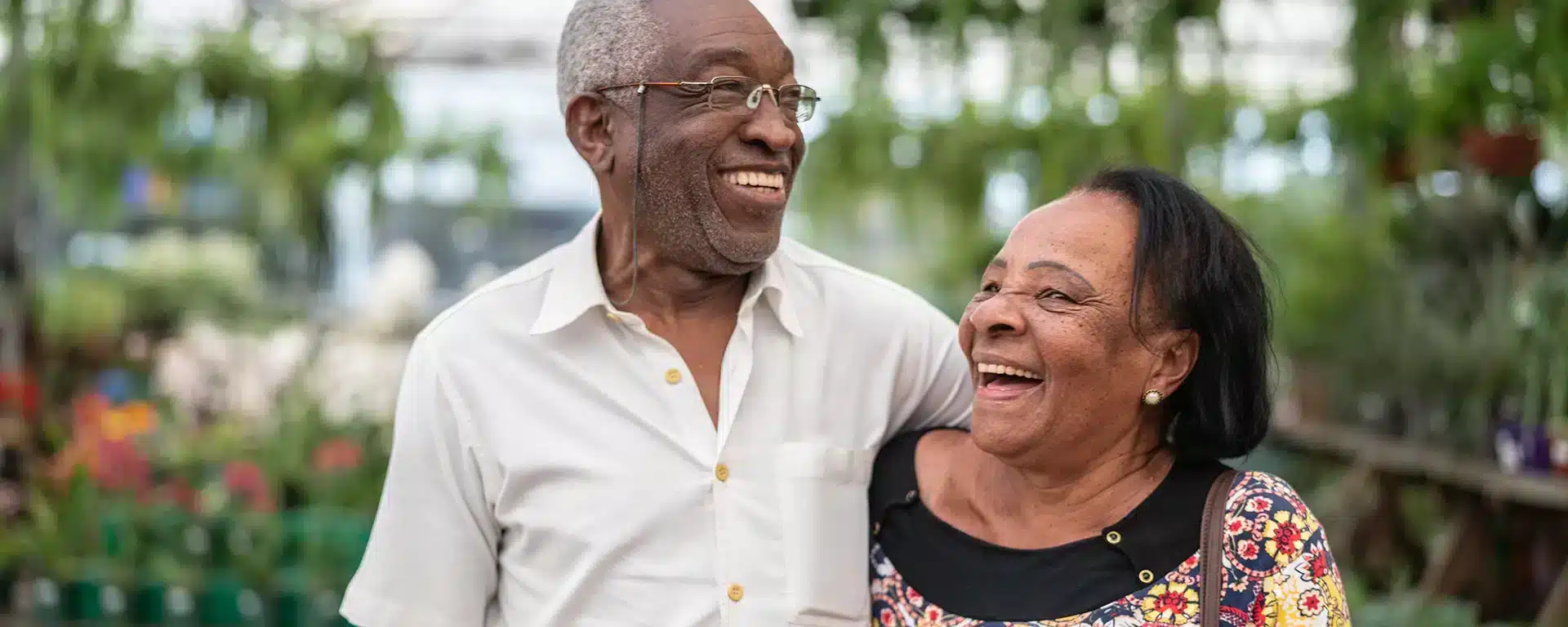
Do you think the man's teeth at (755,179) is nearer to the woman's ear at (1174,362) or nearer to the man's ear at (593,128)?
the man's ear at (593,128)

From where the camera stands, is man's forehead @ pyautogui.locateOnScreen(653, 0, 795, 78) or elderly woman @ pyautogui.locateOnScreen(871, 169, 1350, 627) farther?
man's forehead @ pyautogui.locateOnScreen(653, 0, 795, 78)

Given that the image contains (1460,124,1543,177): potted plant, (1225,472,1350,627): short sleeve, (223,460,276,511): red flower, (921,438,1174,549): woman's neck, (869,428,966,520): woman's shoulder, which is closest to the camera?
(1225,472,1350,627): short sleeve

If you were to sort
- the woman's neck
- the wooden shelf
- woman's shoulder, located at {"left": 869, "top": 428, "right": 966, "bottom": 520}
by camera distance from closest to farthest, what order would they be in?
1. the woman's neck
2. woman's shoulder, located at {"left": 869, "top": 428, "right": 966, "bottom": 520}
3. the wooden shelf

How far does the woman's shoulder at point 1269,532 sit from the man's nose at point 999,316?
0.27 m

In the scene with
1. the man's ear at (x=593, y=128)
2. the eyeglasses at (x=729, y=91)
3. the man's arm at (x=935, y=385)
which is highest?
the eyeglasses at (x=729, y=91)

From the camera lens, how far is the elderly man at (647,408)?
1529 millimetres

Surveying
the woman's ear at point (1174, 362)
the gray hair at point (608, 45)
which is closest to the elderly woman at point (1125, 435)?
the woman's ear at point (1174, 362)

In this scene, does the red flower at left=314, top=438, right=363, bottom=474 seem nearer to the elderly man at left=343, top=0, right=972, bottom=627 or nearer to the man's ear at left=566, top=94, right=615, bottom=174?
the elderly man at left=343, top=0, right=972, bottom=627

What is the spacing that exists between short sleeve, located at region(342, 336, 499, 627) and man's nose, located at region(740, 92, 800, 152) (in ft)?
1.34

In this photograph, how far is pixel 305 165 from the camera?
4668mm

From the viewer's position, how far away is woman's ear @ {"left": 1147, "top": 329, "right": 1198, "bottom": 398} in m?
1.48

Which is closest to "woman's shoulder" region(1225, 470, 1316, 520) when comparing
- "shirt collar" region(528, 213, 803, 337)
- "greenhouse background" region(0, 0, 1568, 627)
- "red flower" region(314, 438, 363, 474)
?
"shirt collar" region(528, 213, 803, 337)

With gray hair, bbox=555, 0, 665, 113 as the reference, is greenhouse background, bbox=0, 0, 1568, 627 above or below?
below

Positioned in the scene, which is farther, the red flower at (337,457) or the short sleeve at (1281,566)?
the red flower at (337,457)
